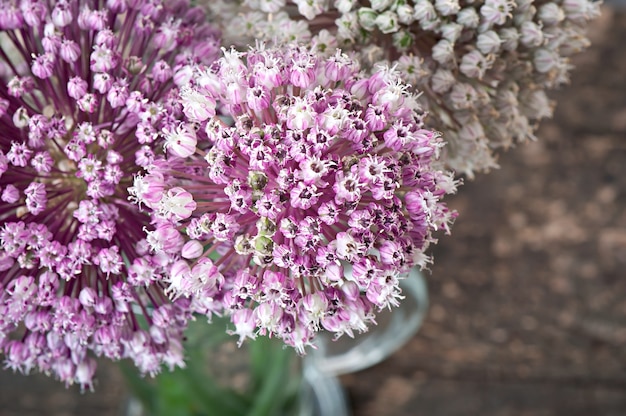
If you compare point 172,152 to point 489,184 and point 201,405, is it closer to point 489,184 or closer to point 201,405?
point 201,405

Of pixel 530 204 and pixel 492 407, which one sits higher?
pixel 530 204

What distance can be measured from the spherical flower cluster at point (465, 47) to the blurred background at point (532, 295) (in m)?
0.42

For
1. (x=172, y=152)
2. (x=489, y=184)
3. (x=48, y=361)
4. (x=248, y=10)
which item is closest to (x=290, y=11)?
(x=248, y=10)

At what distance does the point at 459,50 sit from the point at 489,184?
51 cm

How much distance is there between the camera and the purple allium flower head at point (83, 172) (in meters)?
0.42

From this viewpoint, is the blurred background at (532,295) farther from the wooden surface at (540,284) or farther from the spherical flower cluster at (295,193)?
the spherical flower cluster at (295,193)

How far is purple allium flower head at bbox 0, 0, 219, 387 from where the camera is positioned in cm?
42

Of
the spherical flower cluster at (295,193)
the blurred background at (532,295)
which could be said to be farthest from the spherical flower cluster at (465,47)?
the blurred background at (532,295)

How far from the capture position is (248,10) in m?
0.51

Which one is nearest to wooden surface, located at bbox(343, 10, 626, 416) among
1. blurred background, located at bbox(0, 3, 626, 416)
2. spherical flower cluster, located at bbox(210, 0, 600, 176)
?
blurred background, located at bbox(0, 3, 626, 416)

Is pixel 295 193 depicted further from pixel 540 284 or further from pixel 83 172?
pixel 540 284

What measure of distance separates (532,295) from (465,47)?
54 cm

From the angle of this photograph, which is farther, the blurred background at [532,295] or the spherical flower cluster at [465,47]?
the blurred background at [532,295]

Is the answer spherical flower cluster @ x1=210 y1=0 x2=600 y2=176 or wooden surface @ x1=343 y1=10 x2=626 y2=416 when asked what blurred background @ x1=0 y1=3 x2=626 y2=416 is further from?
spherical flower cluster @ x1=210 y1=0 x2=600 y2=176
